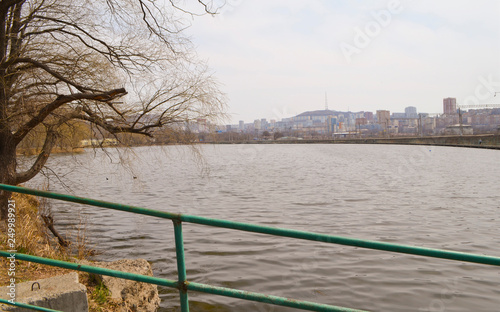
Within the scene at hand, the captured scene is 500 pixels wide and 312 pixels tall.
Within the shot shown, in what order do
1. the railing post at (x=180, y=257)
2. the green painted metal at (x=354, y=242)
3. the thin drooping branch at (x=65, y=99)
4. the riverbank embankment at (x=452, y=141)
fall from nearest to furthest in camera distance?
the green painted metal at (x=354, y=242)
the railing post at (x=180, y=257)
the thin drooping branch at (x=65, y=99)
the riverbank embankment at (x=452, y=141)

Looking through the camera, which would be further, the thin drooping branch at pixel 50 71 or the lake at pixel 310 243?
the thin drooping branch at pixel 50 71

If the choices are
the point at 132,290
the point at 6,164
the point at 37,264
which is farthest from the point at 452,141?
the point at 37,264

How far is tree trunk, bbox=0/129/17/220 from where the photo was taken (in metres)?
8.62

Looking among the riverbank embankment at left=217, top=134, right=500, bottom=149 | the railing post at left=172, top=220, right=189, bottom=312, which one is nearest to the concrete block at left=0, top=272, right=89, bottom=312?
the railing post at left=172, top=220, right=189, bottom=312

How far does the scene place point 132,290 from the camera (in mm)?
6234

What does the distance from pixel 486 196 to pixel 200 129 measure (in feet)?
53.3

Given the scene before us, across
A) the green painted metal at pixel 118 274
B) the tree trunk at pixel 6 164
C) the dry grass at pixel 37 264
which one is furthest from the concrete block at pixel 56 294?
the tree trunk at pixel 6 164

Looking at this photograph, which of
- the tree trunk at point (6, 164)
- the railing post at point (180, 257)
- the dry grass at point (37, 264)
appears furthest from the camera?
the tree trunk at point (6, 164)

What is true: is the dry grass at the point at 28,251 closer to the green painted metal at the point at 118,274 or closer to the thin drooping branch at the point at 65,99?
the thin drooping branch at the point at 65,99

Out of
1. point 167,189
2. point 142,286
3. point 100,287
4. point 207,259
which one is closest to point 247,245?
point 207,259

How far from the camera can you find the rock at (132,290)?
593 cm

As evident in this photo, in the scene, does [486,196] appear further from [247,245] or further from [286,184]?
[247,245]

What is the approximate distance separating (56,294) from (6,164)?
239 inches

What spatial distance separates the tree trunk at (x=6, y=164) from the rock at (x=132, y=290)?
3.41 m
